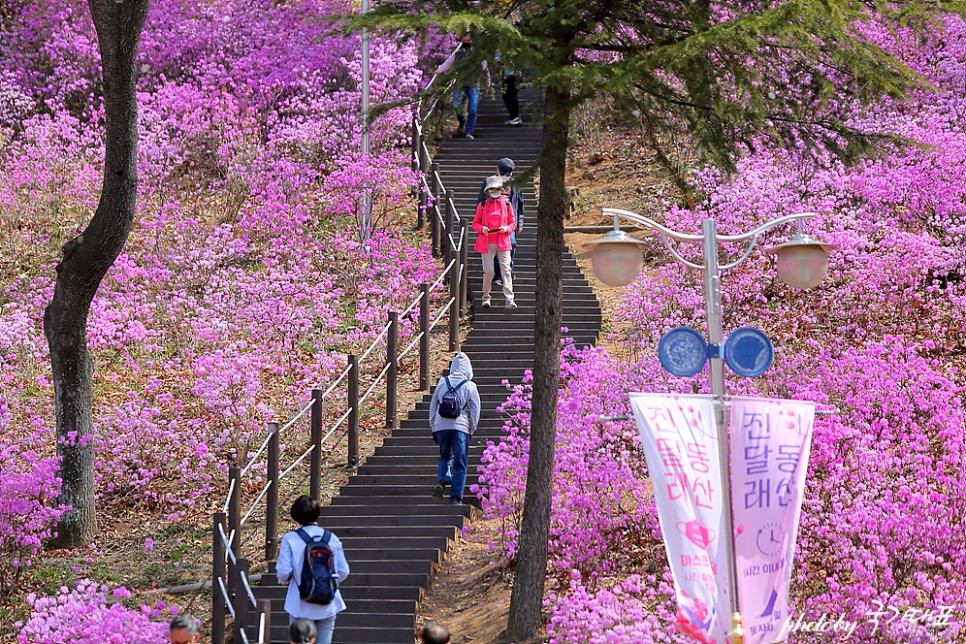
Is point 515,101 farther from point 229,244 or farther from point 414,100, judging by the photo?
point 414,100

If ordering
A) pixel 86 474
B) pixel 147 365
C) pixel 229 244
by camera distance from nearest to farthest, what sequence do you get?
pixel 86 474 < pixel 147 365 < pixel 229 244

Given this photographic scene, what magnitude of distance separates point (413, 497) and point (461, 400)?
4.17ft

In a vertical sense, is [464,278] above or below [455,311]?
above

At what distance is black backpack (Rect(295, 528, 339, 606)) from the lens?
899 centimetres

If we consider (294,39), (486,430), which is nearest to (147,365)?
(486,430)

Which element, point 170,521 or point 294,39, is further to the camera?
point 294,39

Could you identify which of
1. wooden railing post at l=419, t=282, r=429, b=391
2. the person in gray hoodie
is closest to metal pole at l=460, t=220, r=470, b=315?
wooden railing post at l=419, t=282, r=429, b=391

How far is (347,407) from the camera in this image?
50.6 ft

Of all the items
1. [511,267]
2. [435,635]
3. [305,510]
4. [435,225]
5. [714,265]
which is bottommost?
[435,635]

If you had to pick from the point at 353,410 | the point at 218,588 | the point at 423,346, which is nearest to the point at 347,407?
the point at 423,346

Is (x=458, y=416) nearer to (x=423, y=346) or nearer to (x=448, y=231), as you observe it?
(x=423, y=346)

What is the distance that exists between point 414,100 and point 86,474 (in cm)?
555

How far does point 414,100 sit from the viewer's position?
33.4 ft

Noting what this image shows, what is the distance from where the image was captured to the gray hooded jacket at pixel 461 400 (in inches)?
475
